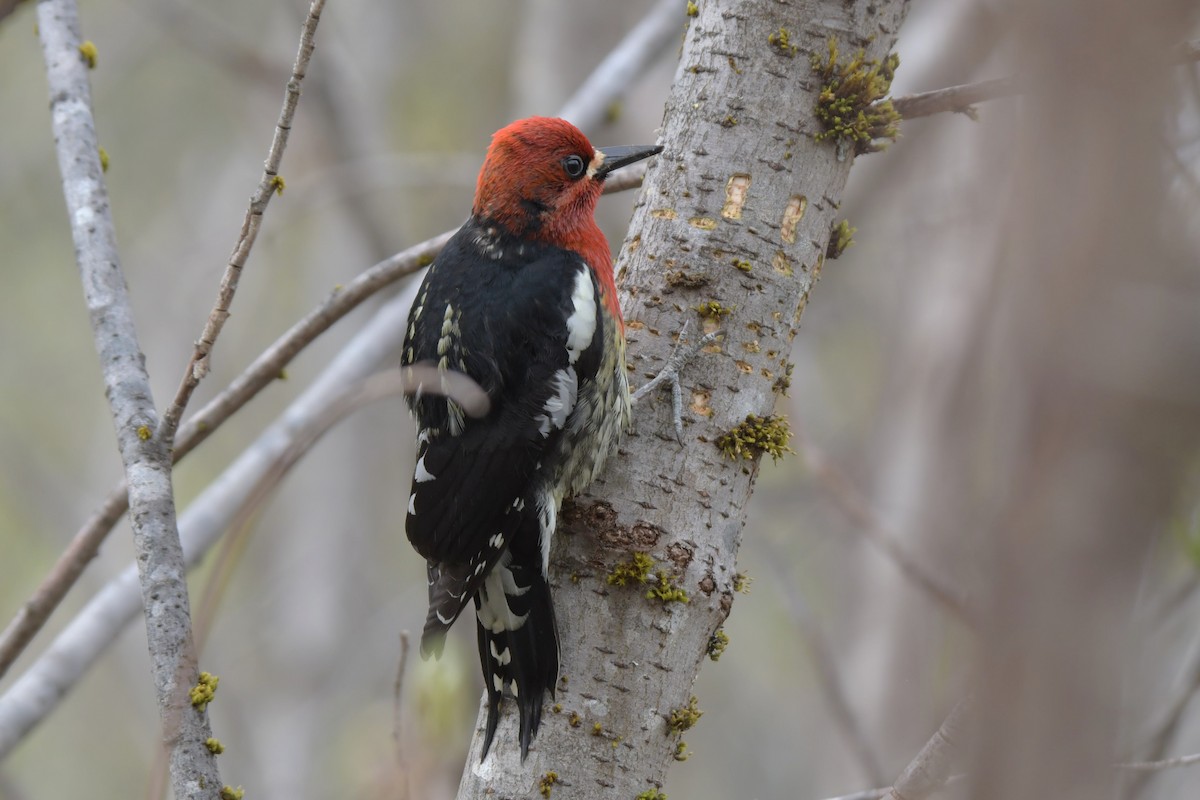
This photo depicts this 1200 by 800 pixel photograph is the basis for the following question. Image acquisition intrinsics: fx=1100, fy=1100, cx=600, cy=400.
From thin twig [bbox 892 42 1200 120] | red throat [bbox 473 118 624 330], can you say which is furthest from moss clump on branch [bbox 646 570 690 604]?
red throat [bbox 473 118 624 330]

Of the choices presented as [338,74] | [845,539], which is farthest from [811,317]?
[338,74]

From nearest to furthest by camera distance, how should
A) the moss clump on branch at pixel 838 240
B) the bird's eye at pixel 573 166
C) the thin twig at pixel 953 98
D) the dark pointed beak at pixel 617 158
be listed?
the thin twig at pixel 953 98 → the moss clump on branch at pixel 838 240 → the dark pointed beak at pixel 617 158 → the bird's eye at pixel 573 166

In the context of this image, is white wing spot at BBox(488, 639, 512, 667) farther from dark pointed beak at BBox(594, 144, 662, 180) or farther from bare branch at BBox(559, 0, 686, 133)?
bare branch at BBox(559, 0, 686, 133)

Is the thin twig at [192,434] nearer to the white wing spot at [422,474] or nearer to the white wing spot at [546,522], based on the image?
the white wing spot at [422,474]

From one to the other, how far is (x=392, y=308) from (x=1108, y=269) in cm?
313

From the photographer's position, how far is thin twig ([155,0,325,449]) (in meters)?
1.72

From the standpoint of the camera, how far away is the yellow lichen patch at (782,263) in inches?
89.9

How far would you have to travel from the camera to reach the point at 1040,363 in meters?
0.75

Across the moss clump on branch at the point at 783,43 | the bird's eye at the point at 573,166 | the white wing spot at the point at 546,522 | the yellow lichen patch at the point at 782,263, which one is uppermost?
the bird's eye at the point at 573,166

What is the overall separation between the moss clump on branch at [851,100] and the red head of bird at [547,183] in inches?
34.4

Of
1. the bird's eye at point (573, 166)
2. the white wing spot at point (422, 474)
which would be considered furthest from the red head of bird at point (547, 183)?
the white wing spot at point (422, 474)

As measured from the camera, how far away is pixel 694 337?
2283 millimetres

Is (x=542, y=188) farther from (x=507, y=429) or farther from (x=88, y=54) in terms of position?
(x=88, y=54)

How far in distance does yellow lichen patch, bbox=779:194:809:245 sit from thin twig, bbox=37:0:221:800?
1.28 meters
